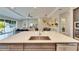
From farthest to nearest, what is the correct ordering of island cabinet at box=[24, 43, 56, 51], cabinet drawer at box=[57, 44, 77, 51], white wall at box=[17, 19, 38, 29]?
1. white wall at box=[17, 19, 38, 29]
2. island cabinet at box=[24, 43, 56, 51]
3. cabinet drawer at box=[57, 44, 77, 51]

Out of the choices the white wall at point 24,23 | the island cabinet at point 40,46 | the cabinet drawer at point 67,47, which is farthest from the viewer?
the white wall at point 24,23

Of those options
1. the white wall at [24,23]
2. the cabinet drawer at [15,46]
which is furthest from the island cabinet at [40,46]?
the white wall at [24,23]

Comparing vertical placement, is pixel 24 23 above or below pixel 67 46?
above

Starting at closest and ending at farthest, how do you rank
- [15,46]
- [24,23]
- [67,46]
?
1. [67,46]
2. [15,46]
3. [24,23]

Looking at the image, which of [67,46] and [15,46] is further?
[15,46]

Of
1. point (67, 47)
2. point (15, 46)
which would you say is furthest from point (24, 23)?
point (67, 47)

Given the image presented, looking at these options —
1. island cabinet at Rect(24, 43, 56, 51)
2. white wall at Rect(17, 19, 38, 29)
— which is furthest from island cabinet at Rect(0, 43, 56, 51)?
white wall at Rect(17, 19, 38, 29)

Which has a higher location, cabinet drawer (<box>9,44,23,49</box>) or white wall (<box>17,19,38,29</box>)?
white wall (<box>17,19,38,29</box>)

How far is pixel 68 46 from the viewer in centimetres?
273

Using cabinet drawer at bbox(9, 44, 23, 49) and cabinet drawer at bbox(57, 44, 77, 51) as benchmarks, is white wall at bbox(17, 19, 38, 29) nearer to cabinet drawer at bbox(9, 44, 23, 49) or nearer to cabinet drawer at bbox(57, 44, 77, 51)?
cabinet drawer at bbox(9, 44, 23, 49)

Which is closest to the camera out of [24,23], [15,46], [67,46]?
[67,46]

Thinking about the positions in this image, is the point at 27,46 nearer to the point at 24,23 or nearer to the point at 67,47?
the point at 67,47

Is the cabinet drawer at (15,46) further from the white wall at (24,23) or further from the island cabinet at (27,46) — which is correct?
the white wall at (24,23)
